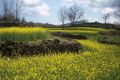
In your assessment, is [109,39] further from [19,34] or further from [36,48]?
[36,48]

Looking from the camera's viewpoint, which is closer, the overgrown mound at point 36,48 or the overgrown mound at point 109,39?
the overgrown mound at point 36,48

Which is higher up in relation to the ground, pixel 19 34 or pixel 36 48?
pixel 19 34

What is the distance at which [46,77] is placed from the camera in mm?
13375

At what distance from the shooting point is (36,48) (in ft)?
76.2

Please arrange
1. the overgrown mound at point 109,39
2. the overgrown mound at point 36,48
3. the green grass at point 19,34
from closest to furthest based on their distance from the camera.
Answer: the overgrown mound at point 36,48 → the green grass at point 19,34 → the overgrown mound at point 109,39

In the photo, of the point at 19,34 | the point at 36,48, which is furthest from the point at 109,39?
the point at 36,48

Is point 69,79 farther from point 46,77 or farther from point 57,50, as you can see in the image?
point 57,50

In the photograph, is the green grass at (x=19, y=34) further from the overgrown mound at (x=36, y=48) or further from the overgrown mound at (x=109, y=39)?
the overgrown mound at (x=109, y=39)

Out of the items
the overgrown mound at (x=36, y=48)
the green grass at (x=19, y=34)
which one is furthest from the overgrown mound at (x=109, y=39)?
the green grass at (x=19, y=34)

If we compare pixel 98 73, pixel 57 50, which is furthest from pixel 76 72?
pixel 57 50

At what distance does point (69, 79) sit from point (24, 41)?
11.5m

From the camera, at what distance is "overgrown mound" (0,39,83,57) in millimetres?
21641

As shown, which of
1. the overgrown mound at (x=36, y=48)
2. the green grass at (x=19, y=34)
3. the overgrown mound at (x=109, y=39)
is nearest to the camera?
the overgrown mound at (x=36, y=48)

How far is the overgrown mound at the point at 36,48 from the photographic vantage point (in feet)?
71.0
